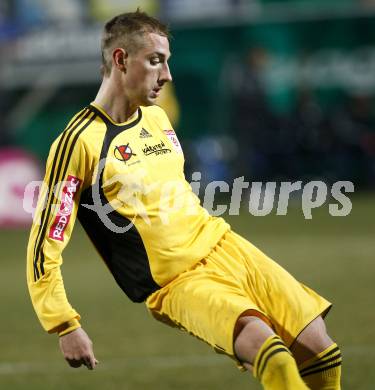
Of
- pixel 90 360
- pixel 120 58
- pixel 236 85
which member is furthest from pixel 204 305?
pixel 236 85

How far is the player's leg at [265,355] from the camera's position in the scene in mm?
4289

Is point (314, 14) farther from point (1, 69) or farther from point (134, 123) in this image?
point (134, 123)

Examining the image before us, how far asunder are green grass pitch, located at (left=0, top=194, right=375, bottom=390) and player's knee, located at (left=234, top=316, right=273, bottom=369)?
2.09 meters

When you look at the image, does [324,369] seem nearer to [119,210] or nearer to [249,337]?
[249,337]

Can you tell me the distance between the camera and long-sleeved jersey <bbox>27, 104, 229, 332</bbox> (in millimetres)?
4676

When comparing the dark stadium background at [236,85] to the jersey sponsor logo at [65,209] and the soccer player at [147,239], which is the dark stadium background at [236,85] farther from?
the jersey sponsor logo at [65,209]

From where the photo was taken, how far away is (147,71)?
4930mm

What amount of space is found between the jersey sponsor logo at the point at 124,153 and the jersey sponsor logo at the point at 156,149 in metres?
0.08

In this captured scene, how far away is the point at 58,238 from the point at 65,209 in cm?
13

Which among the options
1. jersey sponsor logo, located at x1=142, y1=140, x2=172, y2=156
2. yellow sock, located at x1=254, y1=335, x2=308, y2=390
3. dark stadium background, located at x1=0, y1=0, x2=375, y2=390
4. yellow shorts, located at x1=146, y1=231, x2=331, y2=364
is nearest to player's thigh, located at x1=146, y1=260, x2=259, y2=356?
yellow shorts, located at x1=146, y1=231, x2=331, y2=364

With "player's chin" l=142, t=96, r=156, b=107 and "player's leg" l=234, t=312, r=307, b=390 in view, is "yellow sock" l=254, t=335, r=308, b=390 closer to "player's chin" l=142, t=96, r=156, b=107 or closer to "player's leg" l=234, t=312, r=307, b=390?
"player's leg" l=234, t=312, r=307, b=390

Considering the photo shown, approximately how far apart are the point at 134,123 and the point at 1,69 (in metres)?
15.6

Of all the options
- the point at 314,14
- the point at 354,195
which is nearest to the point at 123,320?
the point at 354,195

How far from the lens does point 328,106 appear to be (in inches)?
765
